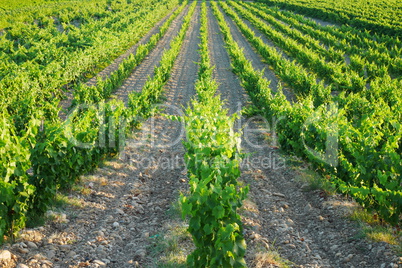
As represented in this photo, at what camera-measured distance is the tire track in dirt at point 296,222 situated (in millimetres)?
5457

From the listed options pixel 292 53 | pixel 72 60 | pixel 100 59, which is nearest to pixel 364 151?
pixel 72 60

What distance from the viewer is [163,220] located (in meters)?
6.48

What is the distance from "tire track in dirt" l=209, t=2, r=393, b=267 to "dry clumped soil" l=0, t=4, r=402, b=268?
0.6 inches

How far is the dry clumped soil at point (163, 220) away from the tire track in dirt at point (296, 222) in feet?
0.05

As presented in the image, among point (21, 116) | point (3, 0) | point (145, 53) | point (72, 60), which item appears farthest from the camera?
point (3, 0)

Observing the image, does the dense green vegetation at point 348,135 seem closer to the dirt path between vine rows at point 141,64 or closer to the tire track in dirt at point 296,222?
the tire track in dirt at point 296,222

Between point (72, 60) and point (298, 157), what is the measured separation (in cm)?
996

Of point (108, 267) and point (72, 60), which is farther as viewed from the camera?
point (72, 60)

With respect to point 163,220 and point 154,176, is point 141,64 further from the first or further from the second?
point 163,220

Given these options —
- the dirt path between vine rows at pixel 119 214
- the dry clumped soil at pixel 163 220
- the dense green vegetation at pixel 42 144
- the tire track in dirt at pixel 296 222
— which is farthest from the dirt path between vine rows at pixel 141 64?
the tire track in dirt at pixel 296 222

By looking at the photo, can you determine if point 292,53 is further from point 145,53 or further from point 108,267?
point 108,267

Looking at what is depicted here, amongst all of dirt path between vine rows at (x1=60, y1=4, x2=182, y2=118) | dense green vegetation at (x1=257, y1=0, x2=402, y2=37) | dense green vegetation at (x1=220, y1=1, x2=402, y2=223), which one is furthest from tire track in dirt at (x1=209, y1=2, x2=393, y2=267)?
dense green vegetation at (x1=257, y1=0, x2=402, y2=37)

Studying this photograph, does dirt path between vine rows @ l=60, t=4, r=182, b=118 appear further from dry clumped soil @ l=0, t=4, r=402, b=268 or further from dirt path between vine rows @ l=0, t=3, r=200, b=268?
dry clumped soil @ l=0, t=4, r=402, b=268

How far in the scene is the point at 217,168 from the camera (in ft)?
16.9
